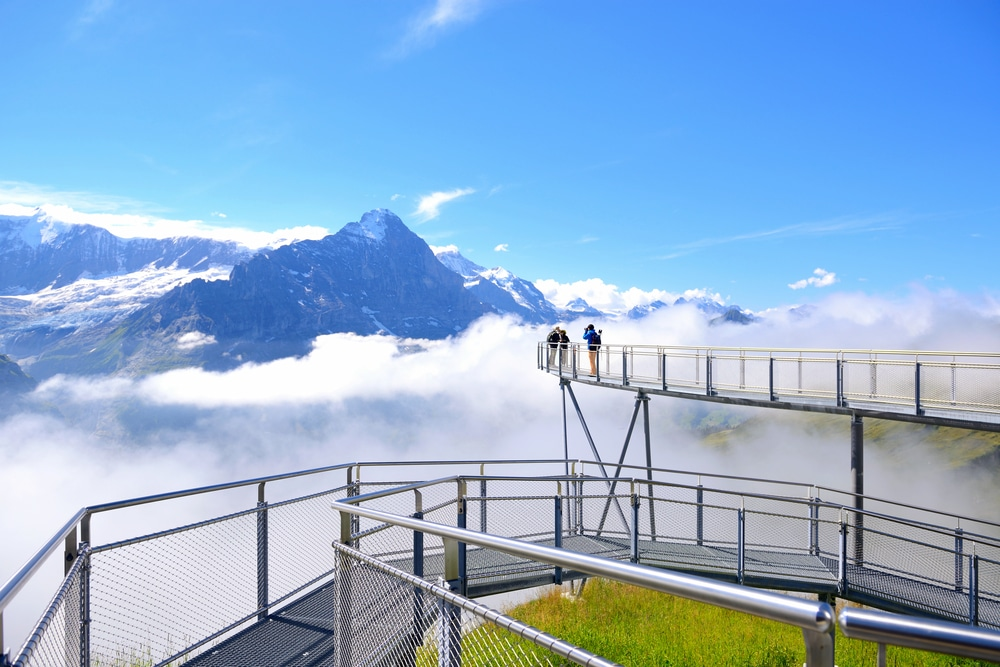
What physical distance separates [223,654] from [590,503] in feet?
26.7

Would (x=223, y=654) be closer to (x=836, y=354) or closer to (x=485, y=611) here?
(x=485, y=611)

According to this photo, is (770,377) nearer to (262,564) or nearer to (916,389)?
(916,389)

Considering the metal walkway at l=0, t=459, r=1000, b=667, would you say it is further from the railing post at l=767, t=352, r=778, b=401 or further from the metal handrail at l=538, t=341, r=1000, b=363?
the metal handrail at l=538, t=341, r=1000, b=363

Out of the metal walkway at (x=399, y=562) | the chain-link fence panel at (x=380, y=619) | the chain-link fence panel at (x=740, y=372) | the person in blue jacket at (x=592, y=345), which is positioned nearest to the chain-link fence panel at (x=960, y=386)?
the metal walkway at (x=399, y=562)

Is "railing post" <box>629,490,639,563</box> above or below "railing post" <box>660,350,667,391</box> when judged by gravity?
below

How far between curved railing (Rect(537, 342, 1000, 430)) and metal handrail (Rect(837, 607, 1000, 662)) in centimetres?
1302

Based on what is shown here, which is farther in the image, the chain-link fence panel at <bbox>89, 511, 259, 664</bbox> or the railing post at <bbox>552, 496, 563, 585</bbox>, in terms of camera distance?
the railing post at <bbox>552, 496, 563, 585</bbox>

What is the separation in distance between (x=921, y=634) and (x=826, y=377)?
15406mm

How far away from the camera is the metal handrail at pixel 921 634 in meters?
1.38

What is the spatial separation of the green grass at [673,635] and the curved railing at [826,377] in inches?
223

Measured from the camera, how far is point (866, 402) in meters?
14.5

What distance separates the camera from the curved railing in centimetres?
1255

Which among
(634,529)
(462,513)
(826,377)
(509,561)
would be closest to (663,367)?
(826,377)

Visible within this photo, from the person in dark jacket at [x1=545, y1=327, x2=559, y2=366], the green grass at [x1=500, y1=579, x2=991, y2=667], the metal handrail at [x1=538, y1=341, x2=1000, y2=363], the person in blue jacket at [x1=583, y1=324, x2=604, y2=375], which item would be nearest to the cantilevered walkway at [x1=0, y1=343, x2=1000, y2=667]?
the metal handrail at [x1=538, y1=341, x2=1000, y2=363]
